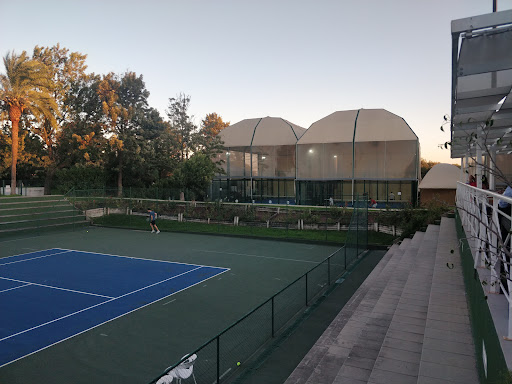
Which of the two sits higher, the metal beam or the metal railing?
the metal beam

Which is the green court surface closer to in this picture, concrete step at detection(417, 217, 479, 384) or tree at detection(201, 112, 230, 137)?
concrete step at detection(417, 217, 479, 384)

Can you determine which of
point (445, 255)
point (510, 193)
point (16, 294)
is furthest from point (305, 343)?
point (16, 294)

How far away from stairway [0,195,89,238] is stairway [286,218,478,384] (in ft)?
87.1

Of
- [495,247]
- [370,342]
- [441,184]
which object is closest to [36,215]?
[370,342]

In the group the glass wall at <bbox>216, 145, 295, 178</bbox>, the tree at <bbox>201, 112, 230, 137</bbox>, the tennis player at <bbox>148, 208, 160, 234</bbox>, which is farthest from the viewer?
the tree at <bbox>201, 112, 230, 137</bbox>

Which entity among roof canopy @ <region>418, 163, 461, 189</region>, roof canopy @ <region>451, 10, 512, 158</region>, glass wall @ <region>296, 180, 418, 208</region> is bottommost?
glass wall @ <region>296, 180, 418, 208</region>

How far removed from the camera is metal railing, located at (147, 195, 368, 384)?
310 inches

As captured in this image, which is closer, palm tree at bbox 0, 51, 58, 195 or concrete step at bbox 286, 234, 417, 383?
concrete step at bbox 286, 234, 417, 383

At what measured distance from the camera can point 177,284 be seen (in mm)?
15359

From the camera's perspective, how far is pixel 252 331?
10.2 m

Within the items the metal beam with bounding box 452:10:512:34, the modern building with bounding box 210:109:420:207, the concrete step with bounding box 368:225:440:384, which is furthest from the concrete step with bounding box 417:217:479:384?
the modern building with bounding box 210:109:420:207

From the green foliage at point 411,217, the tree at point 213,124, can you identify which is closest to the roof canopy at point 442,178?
the green foliage at point 411,217

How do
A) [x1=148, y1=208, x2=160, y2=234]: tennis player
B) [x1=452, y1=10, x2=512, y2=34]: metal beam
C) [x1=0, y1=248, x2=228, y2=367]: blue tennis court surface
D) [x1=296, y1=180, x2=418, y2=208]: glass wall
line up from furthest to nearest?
[x1=296, y1=180, x2=418, y2=208]: glass wall, [x1=148, y1=208, x2=160, y2=234]: tennis player, [x1=0, y1=248, x2=228, y2=367]: blue tennis court surface, [x1=452, y1=10, x2=512, y2=34]: metal beam

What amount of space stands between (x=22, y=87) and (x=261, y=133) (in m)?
23.3
